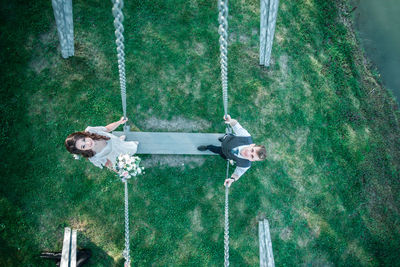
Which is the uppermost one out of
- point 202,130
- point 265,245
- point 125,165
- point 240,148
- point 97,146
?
point 97,146

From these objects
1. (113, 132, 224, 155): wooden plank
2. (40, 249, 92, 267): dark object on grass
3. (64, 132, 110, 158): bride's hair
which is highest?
(64, 132, 110, 158): bride's hair

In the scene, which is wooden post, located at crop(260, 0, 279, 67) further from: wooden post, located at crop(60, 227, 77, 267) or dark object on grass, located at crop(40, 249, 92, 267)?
dark object on grass, located at crop(40, 249, 92, 267)

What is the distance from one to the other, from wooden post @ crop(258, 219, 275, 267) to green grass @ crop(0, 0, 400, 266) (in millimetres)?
216

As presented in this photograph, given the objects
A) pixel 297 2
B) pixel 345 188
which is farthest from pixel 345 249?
pixel 297 2

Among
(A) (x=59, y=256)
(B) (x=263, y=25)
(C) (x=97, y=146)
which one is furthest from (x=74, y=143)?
(B) (x=263, y=25)

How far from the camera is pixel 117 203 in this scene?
6.45 metres

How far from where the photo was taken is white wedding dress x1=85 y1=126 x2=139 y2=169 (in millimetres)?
Answer: 4582

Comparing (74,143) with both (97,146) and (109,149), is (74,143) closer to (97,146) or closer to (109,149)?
(97,146)

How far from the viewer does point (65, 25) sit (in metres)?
5.96

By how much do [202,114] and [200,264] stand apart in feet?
13.2

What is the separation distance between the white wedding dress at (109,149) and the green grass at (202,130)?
139 centimetres

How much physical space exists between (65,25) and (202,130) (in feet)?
14.0

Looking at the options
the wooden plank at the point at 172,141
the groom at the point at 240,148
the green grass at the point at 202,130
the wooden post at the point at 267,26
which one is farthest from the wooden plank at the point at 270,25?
the groom at the point at 240,148

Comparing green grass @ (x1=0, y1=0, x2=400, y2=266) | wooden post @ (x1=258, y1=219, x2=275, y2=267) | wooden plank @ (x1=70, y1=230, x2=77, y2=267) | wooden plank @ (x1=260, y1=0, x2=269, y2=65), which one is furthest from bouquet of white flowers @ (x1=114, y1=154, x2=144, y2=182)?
wooden plank @ (x1=260, y1=0, x2=269, y2=65)
